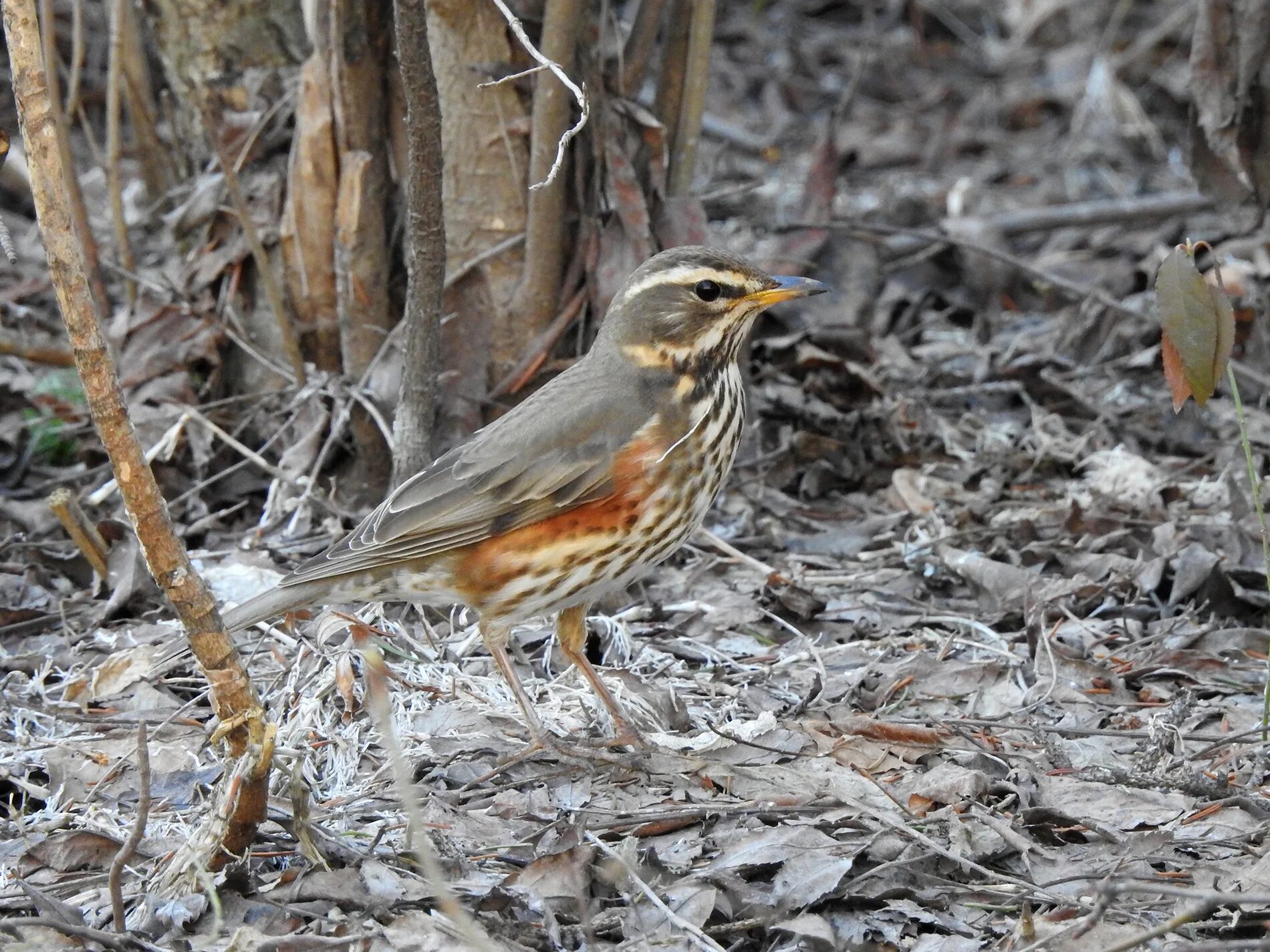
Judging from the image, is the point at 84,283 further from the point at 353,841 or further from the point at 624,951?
the point at 624,951

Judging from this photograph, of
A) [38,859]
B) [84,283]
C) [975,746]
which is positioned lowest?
[975,746]

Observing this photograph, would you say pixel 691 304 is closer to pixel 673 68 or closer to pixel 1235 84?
pixel 673 68

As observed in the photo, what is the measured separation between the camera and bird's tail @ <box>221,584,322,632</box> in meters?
4.87

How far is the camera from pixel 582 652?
520 cm

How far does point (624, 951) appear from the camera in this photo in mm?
3584

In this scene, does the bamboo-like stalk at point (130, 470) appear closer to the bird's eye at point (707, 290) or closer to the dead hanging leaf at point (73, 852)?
the dead hanging leaf at point (73, 852)

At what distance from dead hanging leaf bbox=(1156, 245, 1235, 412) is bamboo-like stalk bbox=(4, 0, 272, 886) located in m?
2.54

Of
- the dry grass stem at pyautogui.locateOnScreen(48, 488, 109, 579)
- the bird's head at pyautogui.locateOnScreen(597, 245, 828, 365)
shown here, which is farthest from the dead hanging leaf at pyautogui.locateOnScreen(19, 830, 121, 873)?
the bird's head at pyautogui.locateOnScreen(597, 245, 828, 365)

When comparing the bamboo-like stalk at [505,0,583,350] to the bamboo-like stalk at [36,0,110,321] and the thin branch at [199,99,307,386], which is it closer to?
the thin branch at [199,99,307,386]

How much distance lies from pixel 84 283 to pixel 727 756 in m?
2.45

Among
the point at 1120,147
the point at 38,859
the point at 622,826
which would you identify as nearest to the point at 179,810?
the point at 38,859

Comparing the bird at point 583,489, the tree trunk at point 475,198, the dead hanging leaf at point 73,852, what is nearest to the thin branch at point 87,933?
the dead hanging leaf at point 73,852

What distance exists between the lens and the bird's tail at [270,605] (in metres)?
4.87

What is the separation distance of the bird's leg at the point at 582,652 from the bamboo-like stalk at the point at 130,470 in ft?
4.72
